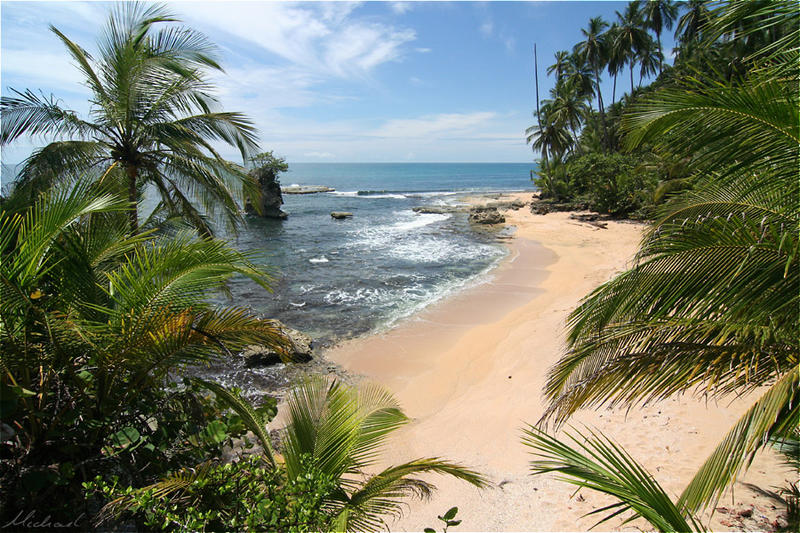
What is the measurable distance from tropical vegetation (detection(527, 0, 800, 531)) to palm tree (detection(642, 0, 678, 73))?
48179mm

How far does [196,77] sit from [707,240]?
755cm

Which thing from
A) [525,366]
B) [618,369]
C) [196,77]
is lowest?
[525,366]

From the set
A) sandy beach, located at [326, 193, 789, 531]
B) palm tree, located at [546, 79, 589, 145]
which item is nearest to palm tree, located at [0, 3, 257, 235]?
sandy beach, located at [326, 193, 789, 531]

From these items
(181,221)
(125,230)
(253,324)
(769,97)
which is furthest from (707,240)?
(181,221)

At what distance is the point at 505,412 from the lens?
7.02 m

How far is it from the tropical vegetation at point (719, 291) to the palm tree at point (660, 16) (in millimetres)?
48179

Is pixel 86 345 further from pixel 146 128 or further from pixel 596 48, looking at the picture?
pixel 596 48

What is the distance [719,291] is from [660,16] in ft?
175

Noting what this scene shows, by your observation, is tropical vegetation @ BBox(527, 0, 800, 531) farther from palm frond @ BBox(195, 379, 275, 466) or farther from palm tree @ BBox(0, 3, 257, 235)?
palm tree @ BBox(0, 3, 257, 235)

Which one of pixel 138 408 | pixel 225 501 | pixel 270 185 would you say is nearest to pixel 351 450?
pixel 225 501

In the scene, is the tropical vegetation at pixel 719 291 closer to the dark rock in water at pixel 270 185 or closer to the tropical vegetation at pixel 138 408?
the tropical vegetation at pixel 138 408

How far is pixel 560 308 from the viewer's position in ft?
40.1

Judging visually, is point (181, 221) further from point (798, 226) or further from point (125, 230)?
point (798, 226)

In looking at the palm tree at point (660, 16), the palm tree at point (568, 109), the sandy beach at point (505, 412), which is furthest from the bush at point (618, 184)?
the palm tree at point (660, 16)
